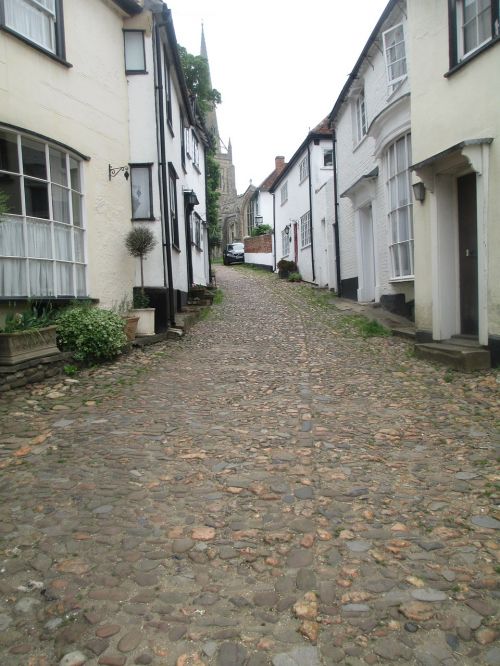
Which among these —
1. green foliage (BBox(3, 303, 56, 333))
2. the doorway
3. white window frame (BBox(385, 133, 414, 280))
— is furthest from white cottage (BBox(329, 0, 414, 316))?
green foliage (BBox(3, 303, 56, 333))

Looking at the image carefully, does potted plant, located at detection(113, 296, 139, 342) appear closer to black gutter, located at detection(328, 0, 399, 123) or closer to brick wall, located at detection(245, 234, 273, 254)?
black gutter, located at detection(328, 0, 399, 123)

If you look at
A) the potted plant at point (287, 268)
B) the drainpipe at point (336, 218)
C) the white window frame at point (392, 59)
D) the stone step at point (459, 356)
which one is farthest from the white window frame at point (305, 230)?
the stone step at point (459, 356)

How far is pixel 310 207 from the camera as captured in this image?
22328 mm

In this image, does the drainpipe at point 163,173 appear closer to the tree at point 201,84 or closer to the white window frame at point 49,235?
the white window frame at point 49,235

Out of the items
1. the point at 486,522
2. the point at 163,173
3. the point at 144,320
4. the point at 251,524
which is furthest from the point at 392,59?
the point at 251,524

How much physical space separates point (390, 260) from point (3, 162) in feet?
25.6

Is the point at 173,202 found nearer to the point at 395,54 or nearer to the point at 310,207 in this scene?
the point at 395,54

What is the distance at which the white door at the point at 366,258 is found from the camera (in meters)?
14.3

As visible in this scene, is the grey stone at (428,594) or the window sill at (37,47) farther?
the window sill at (37,47)

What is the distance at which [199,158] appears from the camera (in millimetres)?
21438

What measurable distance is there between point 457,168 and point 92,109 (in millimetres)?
6276

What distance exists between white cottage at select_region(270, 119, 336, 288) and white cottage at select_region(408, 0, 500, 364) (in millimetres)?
10142

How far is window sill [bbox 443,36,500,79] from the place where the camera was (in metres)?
6.65

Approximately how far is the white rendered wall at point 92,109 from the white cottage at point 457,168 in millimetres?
5430
